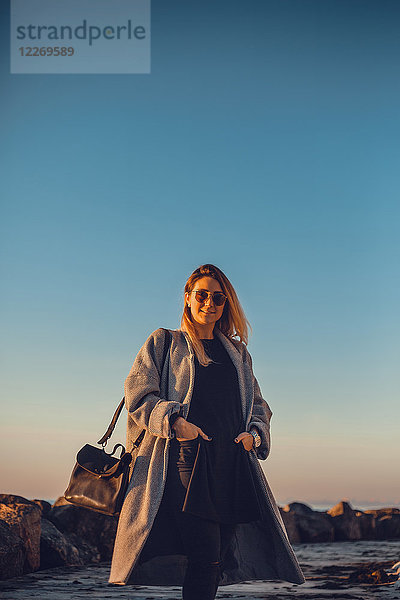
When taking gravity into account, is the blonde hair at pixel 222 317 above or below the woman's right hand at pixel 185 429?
above

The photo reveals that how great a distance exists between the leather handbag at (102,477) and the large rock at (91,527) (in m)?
3.69

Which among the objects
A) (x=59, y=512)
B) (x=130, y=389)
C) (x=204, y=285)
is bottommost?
(x=59, y=512)

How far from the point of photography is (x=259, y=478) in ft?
11.1

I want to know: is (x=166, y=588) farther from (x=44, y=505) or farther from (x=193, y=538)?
(x=44, y=505)

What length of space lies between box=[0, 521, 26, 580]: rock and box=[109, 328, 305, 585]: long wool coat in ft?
7.09

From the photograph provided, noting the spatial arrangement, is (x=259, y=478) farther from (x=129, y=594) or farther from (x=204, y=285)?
(x=129, y=594)

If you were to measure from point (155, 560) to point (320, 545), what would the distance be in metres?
6.18

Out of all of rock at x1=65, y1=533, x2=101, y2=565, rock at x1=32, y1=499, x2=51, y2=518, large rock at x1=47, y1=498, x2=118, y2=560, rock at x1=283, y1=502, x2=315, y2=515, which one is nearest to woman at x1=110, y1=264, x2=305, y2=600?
rock at x1=65, y1=533, x2=101, y2=565

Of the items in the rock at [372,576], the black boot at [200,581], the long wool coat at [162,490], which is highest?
the long wool coat at [162,490]

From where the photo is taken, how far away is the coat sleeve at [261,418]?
3.41m

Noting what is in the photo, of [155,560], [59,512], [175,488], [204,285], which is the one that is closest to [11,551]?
[59,512]

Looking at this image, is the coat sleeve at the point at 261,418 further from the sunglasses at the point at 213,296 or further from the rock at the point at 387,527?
the rock at the point at 387,527

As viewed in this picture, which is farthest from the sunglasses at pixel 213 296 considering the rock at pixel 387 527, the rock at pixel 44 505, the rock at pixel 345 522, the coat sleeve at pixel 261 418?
the rock at pixel 387 527

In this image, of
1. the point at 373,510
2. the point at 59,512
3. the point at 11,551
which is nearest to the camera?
the point at 11,551
